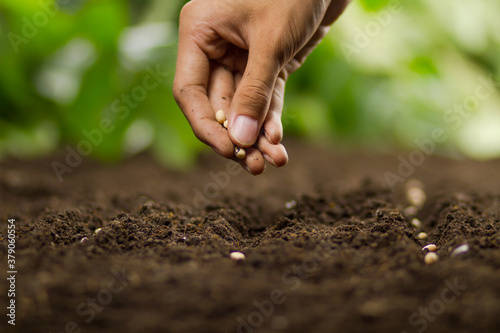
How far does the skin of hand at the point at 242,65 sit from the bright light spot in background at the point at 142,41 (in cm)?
139

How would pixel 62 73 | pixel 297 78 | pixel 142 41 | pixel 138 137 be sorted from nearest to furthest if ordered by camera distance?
pixel 142 41 < pixel 62 73 < pixel 138 137 < pixel 297 78

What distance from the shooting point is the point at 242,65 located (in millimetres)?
1363

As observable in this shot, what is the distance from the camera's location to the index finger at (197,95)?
1.14 meters

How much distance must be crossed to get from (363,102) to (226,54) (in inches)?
94.2

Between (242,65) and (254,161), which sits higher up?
(242,65)

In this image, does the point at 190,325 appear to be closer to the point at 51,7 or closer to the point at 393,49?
the point at 51,7

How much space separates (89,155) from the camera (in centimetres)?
277

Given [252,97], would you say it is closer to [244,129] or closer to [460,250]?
[244,129]

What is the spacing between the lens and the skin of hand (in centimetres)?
107

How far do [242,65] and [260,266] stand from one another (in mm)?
664

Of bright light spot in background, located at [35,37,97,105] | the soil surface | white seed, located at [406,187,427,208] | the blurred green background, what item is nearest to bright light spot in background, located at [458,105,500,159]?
the blurred green background

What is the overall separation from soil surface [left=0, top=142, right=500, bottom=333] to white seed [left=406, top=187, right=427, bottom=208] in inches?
Answer: 1.7

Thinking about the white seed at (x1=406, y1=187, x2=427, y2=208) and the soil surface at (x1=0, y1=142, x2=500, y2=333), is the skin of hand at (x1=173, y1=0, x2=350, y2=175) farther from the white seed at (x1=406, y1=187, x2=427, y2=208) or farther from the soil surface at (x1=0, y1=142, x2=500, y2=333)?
the white seed at (x1=406, y1=187, x2=427, y2=208)

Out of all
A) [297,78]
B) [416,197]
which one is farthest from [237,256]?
[297,78]
